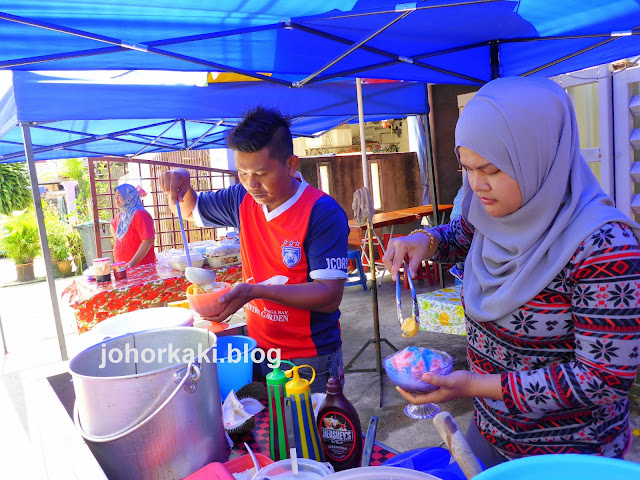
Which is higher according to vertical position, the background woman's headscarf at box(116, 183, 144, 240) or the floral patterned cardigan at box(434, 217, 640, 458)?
the background woman's headscarf at box(116, 183, 144, 240)

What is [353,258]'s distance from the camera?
7.55 metres

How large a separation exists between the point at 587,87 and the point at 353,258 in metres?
4.07

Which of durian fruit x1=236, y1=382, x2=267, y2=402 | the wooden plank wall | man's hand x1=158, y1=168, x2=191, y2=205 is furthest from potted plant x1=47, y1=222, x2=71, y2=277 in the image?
durian fruit x1=236, y1=382, x2=267, y2=402

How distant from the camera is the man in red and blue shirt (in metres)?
1.80

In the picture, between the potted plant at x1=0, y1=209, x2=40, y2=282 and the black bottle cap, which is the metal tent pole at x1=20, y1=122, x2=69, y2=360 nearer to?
the black bottle cap

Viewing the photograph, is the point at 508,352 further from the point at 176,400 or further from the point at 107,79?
the point at 107,79

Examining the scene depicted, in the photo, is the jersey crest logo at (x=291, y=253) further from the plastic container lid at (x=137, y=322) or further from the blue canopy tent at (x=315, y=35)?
the blue canopy tent at (x=315, y=35)

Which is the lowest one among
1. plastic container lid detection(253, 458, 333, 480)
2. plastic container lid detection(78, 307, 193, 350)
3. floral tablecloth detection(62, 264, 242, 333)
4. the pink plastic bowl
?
floral tablecloth detection(62, 264, 242, 333)

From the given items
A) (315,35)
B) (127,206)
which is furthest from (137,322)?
(127,206)

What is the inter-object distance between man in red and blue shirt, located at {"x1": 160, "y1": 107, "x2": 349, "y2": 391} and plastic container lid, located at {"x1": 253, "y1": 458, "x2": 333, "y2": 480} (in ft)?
2.47

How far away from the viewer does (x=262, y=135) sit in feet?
5.99

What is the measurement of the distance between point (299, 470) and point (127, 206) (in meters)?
4.74

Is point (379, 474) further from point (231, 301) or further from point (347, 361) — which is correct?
point (347, 361)

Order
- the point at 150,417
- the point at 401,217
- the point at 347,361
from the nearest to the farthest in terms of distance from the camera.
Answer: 1. the point at 150,417
2. the point at 347,361
3. the point at 401,217
